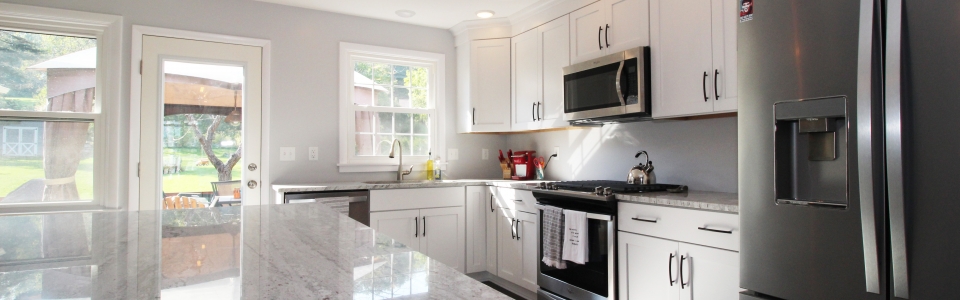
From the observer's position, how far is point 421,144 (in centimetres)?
401

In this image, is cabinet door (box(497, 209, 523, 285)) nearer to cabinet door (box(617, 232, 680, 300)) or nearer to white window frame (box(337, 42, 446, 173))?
white window frame (box(337, 42, 446, 173))

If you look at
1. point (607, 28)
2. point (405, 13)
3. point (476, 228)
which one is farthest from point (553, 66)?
point (476, 228)

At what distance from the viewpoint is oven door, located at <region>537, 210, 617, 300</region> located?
2.46 m

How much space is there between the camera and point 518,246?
3.27 metres

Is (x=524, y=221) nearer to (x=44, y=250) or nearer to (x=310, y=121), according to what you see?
(x=310, y=121)

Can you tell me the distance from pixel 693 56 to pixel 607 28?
629 mm

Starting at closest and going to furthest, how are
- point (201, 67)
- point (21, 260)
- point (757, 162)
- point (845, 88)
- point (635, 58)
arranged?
point (21, 260)
point (845, 88)
point (757, 162)
point (635, 58)
point (201, 67)

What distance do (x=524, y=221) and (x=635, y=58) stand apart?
1222 millimetres

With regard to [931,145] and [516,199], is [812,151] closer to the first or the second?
[931,145]

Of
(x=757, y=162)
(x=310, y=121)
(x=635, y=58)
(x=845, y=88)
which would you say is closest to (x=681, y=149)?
(x=635, y=58)

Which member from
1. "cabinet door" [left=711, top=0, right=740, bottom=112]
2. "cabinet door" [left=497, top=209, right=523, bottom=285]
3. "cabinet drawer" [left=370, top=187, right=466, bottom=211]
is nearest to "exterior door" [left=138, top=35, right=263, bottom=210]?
"cabinet drawer" [left=370, top=187, right=466, bottom=211]

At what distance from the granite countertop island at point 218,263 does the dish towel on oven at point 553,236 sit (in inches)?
63.9

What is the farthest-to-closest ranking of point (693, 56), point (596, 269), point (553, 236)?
point (553, 236), point (596, 269), point (693, 56)

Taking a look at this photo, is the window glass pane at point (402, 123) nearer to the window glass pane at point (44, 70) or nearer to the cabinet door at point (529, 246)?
the cabinet door at point (529, 246)
